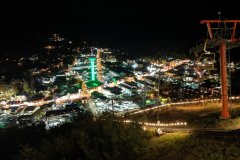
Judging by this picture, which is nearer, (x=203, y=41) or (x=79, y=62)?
(x=203, y=41)

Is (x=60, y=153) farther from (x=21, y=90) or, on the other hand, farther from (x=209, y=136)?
(x=21, y=90)

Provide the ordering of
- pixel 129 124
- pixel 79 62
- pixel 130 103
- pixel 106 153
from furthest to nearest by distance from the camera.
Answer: pixel 79 62, pixel 130 103, pixel 129 124, pixel 106 153

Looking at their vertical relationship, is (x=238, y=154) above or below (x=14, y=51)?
below

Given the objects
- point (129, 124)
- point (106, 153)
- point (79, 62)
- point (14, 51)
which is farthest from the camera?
point (14, 51)

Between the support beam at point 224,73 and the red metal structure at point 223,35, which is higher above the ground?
the red metal structure at point 223,35

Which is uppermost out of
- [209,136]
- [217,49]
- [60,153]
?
[217,49]

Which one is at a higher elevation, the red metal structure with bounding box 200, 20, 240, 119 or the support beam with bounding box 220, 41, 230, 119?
the red metal structure with bounding box 200, 20, 240, 119

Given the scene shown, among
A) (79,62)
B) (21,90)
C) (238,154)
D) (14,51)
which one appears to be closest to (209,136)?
(238,154)

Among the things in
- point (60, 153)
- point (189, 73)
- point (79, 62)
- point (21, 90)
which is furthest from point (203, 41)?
point (79, 62)

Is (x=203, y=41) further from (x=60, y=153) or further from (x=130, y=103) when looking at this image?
(x=130, y=103)
